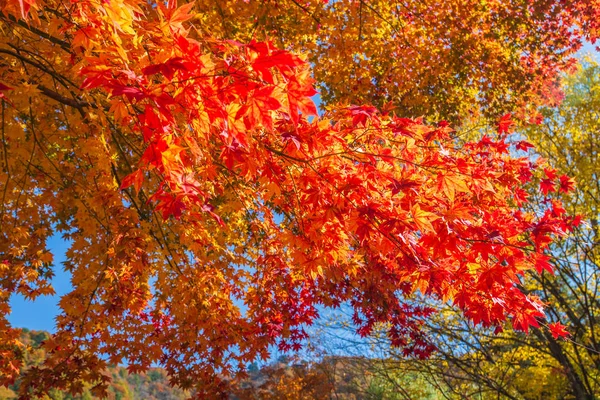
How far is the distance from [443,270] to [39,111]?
4.15m

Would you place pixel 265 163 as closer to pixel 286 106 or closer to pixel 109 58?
pixel 286 106

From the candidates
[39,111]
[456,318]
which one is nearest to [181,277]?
[39,111]

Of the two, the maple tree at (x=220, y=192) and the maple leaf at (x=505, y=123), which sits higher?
the maple leaf at (x=505, y=123)

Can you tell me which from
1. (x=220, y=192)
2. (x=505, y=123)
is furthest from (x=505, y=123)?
(x=220, y=192)

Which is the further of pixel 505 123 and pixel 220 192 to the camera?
pixel 220 192

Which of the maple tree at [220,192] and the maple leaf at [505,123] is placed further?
the maple leaf at [505,123]

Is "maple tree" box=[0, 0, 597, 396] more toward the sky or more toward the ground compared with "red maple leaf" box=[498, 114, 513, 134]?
more toward the ground

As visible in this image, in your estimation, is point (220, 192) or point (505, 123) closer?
point (505, 123)

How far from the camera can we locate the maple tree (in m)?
1.53

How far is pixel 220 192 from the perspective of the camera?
437cm

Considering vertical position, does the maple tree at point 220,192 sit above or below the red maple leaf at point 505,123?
below

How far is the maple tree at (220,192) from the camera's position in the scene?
5.02 feet

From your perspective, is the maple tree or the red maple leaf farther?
the red maple leaf

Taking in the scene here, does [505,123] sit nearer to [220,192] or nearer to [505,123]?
[505,123]
